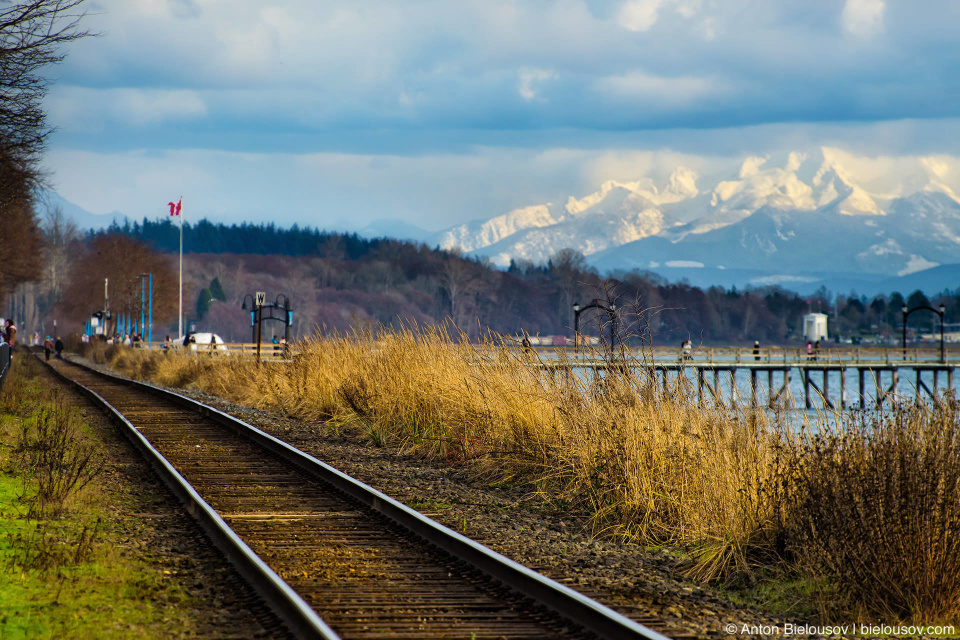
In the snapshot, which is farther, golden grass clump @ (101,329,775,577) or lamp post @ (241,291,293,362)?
lamp post @ (241,291,293,362)

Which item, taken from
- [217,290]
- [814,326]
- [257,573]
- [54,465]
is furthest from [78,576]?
[217,290]

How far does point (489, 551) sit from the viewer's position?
673cm

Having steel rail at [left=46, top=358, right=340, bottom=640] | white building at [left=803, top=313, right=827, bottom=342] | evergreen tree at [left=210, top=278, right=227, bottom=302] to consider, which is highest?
evergreen tree at [left=210, top=278, right=227, bottom=302]

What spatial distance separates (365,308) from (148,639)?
176 meters

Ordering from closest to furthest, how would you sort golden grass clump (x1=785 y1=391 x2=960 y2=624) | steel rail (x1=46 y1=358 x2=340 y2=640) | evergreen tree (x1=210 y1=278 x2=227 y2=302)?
steel rail (x1=46 y1=358 x2=340 y2=640), golden grass clump (x1=785 y1=391 x2=960 y2=624), evergreen tree (x1=210 y1=278 x2=227 y2=302)

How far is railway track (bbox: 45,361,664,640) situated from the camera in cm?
539

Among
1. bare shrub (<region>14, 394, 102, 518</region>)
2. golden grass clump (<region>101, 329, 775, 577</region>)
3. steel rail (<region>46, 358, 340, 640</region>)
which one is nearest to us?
steel rail (<region>46, 358, 340, 640</region>)

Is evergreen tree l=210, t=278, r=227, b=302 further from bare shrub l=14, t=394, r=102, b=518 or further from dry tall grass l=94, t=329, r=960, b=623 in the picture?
dry tall grass l=94, t=329, r=960, b=623

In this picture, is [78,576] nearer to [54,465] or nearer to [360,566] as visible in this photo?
[360,566]

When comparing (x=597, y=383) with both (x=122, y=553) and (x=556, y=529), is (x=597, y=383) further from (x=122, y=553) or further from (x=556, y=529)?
(x=122, y=553)

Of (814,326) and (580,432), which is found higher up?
(814,326)

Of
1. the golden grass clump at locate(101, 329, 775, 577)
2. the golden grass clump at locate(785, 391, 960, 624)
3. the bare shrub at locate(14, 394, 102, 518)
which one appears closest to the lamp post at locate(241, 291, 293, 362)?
the golden grass clump at locate(101, 329, 775, 577)

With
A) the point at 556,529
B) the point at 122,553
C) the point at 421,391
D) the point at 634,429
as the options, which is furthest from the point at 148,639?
the point at 421,391

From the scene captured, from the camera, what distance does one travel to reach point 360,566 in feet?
22.4
